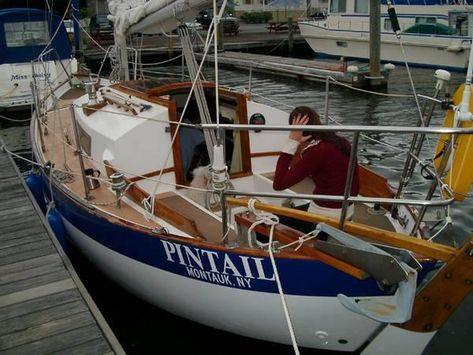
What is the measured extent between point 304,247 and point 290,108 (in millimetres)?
9952

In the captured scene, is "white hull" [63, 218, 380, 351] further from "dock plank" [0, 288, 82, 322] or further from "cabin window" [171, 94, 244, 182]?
"cabin window" [171, 94, 244, 182]

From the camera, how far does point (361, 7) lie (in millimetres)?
26875

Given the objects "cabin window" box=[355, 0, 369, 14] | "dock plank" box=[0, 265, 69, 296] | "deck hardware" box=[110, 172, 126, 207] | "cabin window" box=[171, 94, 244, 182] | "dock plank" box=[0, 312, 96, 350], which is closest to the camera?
"dock plank" box=[0, 312, 96, 350]

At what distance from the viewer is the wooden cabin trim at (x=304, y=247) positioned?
375 cm

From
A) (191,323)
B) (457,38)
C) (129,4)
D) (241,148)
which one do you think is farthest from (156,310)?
(457,38)

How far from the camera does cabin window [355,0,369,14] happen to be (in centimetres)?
2656

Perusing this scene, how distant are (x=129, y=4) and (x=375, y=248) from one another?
520cm

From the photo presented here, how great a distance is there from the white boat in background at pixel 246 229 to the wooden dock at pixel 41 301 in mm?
463

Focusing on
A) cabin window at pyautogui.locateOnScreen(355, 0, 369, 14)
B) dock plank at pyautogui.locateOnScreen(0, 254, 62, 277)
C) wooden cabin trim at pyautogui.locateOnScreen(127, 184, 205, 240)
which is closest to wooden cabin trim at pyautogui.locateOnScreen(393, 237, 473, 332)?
wooden cabin trim at pyautogui.locateOnScreen(127, 184, 205, 240)

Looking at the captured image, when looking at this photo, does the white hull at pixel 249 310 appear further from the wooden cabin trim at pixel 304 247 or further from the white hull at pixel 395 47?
the white hull at pixel 395 47

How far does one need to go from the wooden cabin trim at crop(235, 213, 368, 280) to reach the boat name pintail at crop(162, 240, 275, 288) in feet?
0.92

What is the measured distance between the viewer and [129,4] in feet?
23.4

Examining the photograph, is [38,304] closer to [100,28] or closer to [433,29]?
[433,29]

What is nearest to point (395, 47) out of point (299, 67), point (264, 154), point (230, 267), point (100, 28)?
point (299, 67)
